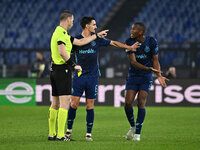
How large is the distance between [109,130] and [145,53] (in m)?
2.27

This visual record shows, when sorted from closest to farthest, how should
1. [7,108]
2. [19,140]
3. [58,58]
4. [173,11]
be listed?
[58,58] → [19,140] → [7,108] → [173,11]

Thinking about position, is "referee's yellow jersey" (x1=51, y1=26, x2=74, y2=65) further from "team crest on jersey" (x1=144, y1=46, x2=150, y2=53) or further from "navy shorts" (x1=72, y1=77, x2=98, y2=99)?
"team crest on jersey" (x1=144, y1=46, x2=150, y2=53)

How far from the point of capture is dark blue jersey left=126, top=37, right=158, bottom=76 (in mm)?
7359

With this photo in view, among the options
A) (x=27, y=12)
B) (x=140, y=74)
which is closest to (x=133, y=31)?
(x=140, y=74)

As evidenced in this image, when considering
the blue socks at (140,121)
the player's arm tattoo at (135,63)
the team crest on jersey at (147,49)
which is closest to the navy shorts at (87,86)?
the player's arm tattoo at (135,63)

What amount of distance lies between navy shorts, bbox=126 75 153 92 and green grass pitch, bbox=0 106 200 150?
A: 0.83 metres

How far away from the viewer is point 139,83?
749 cm

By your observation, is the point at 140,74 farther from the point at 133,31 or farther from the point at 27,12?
the point at 27,12

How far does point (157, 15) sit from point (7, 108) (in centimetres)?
1162

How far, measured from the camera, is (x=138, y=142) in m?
7.08

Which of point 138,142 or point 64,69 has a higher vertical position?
point 64,69

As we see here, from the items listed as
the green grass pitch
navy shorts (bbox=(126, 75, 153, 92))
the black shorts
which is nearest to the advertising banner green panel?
the green grass pitch

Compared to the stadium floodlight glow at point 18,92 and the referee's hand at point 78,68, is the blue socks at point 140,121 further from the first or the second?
the stadium floodlight glow at point 18,92

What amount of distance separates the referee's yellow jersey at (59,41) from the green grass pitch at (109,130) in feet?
3.92
